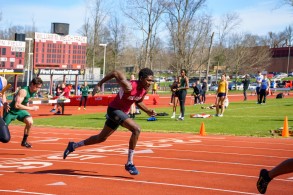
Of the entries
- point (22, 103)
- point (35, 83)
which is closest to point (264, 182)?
point (35, 83)

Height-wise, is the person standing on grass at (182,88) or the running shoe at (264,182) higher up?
the person standing on grass at (182,88)

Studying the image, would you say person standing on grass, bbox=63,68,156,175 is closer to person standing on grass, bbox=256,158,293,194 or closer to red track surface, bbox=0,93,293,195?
red track surface, bbox=0,93,293,195

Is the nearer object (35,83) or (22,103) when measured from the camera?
(35,83)

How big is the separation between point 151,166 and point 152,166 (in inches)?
0.8

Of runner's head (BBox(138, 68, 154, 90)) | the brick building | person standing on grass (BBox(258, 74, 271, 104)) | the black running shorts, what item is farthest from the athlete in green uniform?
the brick building

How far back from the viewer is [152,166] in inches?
378

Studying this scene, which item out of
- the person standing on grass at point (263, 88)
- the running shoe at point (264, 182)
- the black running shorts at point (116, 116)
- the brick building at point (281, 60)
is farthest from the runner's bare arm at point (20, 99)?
the brick building at point (281, 60)

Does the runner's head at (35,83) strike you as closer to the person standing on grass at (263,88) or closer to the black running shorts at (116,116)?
the black running shorts at (116,116)

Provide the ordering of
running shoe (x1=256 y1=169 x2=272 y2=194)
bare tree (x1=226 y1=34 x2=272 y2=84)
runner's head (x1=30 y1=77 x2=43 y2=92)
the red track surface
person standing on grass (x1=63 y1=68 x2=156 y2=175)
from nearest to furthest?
running shoe (x1=256 y1=169 x2=272 y2=194)
the red track surface
person standing on grass (x1=63 y1=68 x2=156 y2=175)
runner's head (x1=30 y1=77 x2=43 y2=92)
bare tree (x1=226 y1=34 x2=272 y2=84)

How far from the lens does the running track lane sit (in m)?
7.46

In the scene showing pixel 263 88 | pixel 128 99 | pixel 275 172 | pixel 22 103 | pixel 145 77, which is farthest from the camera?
pixel 263 88

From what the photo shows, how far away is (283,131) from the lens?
15695 mm

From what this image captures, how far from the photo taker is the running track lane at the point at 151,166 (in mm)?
7461

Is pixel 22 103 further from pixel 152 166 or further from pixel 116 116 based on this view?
pixel 116 116
